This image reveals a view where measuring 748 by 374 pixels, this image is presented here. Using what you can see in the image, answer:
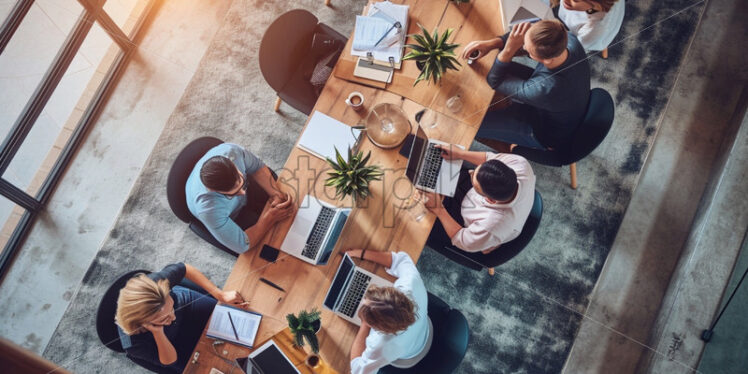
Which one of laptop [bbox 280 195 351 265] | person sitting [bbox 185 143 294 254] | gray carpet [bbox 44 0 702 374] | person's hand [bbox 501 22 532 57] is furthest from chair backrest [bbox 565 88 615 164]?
person sitting [bbox 185 143 294 254]

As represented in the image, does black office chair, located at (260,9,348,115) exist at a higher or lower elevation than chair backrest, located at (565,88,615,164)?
lower

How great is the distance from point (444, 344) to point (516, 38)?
1672mm

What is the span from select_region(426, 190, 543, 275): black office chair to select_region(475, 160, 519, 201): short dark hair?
35 centimetres

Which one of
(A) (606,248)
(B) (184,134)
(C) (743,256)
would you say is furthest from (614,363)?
(B) (184,134)

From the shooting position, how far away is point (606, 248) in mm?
3004

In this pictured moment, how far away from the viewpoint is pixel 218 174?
1.98 meters

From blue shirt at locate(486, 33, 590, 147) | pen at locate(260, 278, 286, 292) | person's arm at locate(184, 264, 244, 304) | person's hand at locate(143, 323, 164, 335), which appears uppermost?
blue shirt at locate(486, 33, 590, 147)

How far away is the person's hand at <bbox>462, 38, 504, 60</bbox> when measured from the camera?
2416mm

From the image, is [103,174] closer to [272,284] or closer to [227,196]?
[227,196]

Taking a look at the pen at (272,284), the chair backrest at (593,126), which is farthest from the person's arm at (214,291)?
the chair backrest at (593,126)

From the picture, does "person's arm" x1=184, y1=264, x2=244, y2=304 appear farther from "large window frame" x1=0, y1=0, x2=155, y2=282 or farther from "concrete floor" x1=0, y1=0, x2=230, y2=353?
"large window frame" x1=0, y1=0, x2=155, y2=282

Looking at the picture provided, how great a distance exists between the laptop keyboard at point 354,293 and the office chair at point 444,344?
468 millimetres

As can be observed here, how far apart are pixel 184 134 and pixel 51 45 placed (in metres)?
1.14

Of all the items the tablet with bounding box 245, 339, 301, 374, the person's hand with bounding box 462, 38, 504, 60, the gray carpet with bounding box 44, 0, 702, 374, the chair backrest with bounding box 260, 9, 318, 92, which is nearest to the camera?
the tablet with bounding box 245, 339, 301, 374
